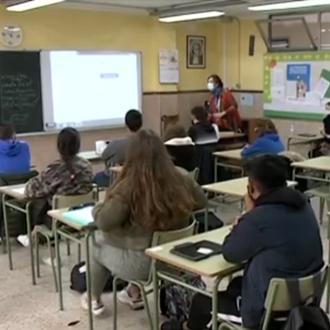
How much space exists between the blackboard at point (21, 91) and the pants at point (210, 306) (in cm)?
493

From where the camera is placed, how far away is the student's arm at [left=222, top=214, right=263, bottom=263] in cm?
223

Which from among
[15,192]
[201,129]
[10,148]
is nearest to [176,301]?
[15,192]

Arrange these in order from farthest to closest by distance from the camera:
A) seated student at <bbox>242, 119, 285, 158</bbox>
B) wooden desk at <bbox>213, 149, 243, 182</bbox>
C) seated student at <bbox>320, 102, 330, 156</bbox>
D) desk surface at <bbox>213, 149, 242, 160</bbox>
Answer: seated student at <bbox>320, 102, 330, 156</bbox>
wooden desk at <bbox>213, 149, 243, 182</bbox>
desk surface at <bbox>213, 149, 242, 160</bbox>
seated student at <bbox>242, 119, 285, 158</bbox>

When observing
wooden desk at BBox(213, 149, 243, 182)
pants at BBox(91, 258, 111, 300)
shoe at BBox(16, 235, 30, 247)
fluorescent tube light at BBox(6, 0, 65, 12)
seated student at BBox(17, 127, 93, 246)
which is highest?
fluorescent tube light at BBox(6, 0, 65, 12)

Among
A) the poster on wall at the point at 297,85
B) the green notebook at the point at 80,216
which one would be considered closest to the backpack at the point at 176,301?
the green notebook at the point at 80,216

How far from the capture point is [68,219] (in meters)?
3.16

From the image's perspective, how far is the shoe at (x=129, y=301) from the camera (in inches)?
140

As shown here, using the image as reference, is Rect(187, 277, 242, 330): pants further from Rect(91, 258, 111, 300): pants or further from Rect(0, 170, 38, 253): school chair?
Rect(0, 170, 38, 253): school chair

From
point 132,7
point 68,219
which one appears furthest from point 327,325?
point 132,7

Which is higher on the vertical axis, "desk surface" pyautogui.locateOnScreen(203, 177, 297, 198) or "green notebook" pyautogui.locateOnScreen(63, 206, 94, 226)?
"green notebook" pyautogui.locateOnScreen(63, 206, 94, 226)

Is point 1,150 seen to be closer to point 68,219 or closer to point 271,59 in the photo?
point 68,219

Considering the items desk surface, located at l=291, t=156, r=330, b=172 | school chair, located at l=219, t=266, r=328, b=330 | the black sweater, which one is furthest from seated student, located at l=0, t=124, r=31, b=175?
school chair, located at l=219, t=266, r=328, b=330

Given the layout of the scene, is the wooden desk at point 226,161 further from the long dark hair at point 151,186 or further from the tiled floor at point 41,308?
the long dark hair at point 151,186

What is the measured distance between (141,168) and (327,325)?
4.33 feet
